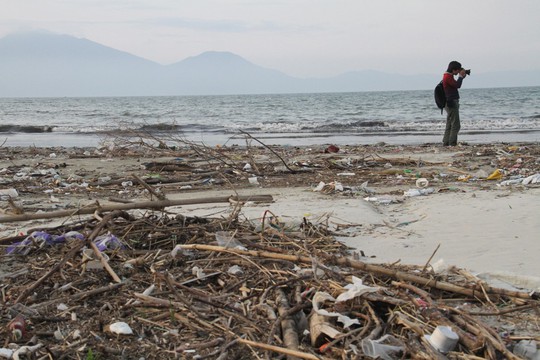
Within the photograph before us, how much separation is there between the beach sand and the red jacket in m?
1.07

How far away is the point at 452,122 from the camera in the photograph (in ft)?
37.0

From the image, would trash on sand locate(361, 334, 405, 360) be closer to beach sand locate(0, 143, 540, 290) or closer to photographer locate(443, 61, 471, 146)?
beach sand locate(0, 143, 540, 290)

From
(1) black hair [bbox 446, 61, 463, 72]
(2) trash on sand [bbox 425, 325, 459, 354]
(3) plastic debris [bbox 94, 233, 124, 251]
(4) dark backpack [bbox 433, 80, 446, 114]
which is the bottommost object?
(3) plastic debris [bbox 94, 233, 124, 251]

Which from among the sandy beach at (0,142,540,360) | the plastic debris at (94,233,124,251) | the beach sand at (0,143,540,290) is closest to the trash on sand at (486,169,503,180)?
the beach sand at (0,143,540,290)

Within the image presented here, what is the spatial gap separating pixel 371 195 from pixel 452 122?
604 centimetres

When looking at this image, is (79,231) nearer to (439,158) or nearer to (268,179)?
(268,179)

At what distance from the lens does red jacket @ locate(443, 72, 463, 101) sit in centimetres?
1034

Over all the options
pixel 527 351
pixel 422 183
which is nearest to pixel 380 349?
pixel 527 351

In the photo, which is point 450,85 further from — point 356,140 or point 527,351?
point 527,351

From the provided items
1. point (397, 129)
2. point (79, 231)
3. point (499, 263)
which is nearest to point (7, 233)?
point (79, 231)

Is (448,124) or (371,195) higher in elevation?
(448,124)

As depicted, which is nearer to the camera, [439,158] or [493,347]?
[493,347]

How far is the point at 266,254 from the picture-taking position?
296 cm

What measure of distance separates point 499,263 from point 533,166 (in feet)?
16.4
